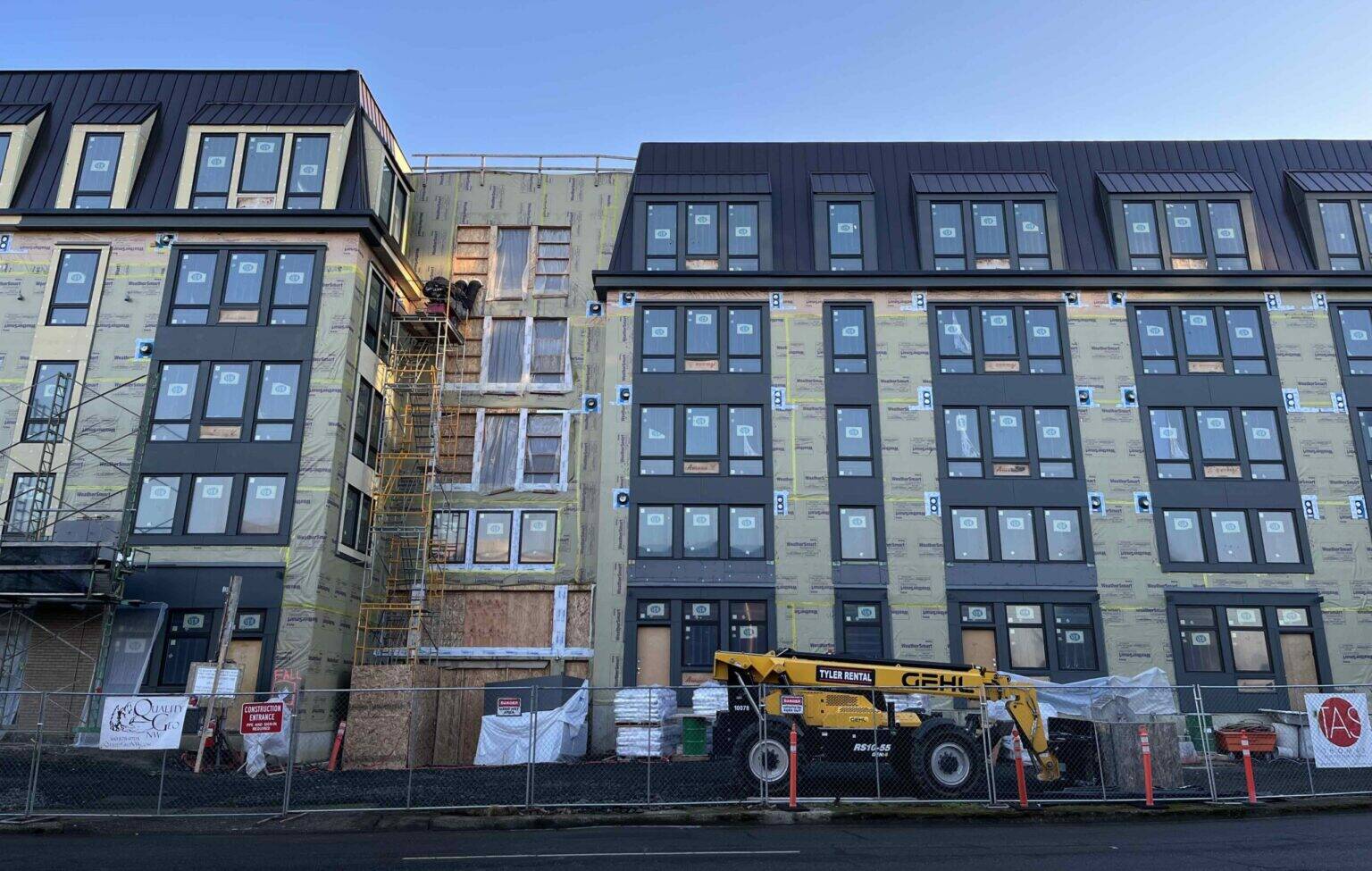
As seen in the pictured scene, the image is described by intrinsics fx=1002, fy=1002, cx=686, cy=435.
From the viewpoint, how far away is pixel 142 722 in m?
15.3

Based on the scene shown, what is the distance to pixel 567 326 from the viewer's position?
Result: 103 ft

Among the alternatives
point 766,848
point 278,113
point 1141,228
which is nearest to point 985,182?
point 1141,228

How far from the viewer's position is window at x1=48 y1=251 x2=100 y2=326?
27.7 m

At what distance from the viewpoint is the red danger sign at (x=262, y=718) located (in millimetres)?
15523

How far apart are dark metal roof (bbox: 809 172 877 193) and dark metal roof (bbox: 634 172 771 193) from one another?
1.50 m

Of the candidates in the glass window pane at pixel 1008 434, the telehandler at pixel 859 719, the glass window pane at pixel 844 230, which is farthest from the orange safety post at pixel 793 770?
the glass window pane at pixel 844 230

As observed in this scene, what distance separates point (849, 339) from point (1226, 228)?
11970 millimetres

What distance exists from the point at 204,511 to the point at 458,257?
11246mm

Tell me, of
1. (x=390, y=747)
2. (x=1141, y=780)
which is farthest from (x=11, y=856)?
(x=1141, y=780)

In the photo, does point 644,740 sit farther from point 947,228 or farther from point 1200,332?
point 1200,332

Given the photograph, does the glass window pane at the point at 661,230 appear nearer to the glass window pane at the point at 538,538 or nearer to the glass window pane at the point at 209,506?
the glass window pane at the point at 538,538

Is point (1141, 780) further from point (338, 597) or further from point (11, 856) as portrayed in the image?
point (338, 597)

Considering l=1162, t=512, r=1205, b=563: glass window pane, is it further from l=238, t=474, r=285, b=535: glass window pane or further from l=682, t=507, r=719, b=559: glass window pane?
l=238, t=474, r=285, b=535: glass window pane

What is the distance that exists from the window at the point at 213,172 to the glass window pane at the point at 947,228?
2082 cm
